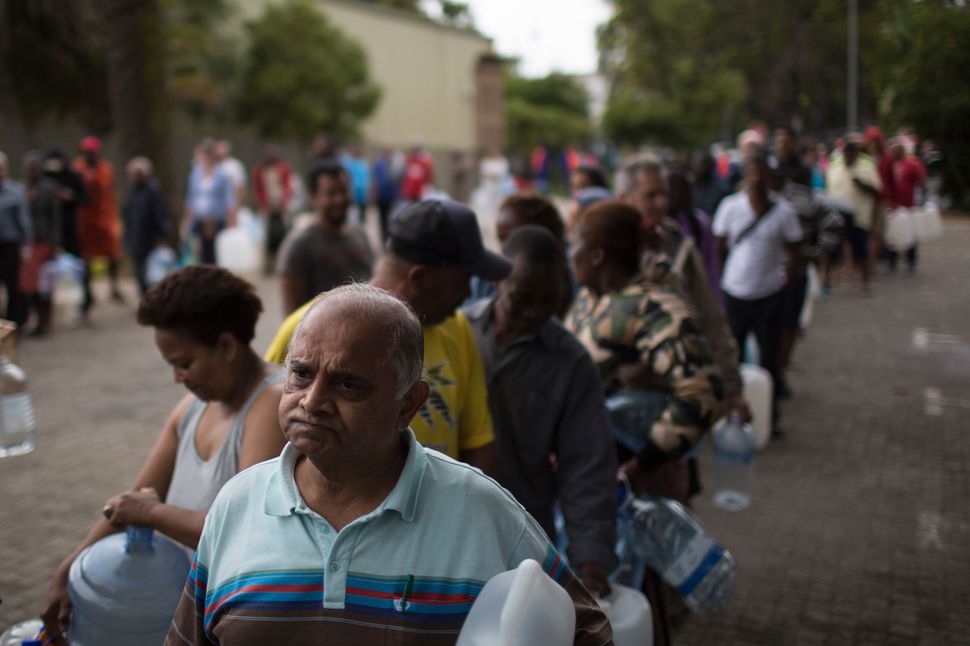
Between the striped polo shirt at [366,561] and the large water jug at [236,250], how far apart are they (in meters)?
11.9

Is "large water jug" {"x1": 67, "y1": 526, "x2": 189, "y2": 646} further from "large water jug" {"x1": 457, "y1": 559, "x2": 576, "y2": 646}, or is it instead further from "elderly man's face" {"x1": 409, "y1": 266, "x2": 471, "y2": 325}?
"large water jug" {"x1": 457, "y1": 559, "x2": 576, "y2": 646}

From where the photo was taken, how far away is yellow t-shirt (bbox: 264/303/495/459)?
263 cm

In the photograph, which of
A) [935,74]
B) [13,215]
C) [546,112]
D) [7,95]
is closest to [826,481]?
[935,74]

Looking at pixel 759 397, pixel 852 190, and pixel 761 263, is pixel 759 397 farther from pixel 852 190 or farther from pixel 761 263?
pixel 852 190

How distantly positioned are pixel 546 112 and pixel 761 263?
145 feet

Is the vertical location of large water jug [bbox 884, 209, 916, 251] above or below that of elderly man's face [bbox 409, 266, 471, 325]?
above

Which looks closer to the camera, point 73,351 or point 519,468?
point 519,468

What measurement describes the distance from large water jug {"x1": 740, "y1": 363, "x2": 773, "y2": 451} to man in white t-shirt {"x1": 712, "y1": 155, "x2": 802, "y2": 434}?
322mm

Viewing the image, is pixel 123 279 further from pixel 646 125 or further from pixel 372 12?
pixel 372 12

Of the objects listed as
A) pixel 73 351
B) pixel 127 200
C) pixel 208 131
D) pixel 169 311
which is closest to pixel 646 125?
pixel 208 131

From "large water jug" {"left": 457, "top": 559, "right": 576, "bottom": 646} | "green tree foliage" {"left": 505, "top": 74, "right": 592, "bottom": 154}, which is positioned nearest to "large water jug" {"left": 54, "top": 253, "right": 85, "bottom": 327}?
"large water jug" {"left": 457, "top": 559, "right": 576, "bottom": 646}

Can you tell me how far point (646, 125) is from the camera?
26.5 meters

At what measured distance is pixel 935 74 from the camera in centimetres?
396

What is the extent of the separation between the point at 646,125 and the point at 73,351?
1986 centimetres
